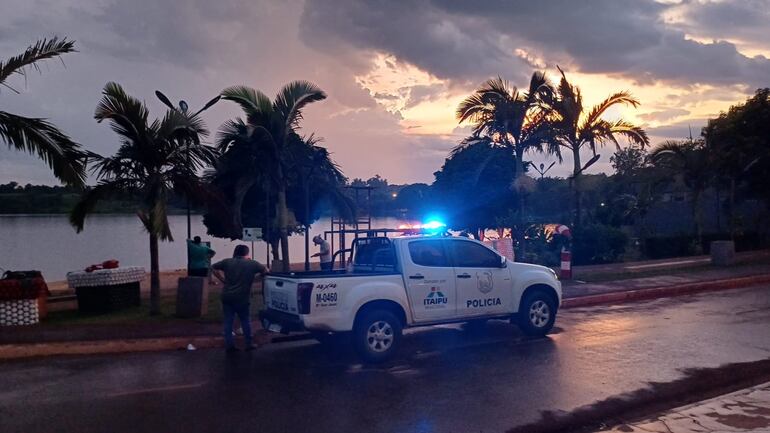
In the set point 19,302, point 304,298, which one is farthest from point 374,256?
point 19,302

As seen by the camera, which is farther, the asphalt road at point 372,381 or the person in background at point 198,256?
the person in background at point 198,256

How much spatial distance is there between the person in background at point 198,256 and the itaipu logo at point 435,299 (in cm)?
679

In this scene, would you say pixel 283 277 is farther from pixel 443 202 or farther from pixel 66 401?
pixel 443 202

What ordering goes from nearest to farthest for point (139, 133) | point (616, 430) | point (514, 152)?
point (616, 430) < point (139, 133) < point (514, 152)

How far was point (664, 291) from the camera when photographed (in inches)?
688

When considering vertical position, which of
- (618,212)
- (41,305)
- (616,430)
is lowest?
(616,430)

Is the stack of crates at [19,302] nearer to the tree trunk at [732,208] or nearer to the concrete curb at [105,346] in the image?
the concrete curb at [105,346]

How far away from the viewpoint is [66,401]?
7.62 meters

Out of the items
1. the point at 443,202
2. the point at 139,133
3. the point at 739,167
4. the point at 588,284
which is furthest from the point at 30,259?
the point at 739,167

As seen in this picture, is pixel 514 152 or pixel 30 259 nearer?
pixel 514 152

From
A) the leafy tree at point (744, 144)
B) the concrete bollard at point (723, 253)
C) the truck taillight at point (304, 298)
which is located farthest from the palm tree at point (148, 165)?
the leafy tree at point (744, 144)

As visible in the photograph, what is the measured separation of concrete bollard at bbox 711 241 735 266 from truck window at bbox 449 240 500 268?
15356mm

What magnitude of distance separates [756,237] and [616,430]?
28.1 meters

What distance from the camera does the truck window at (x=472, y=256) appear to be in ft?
35.7
